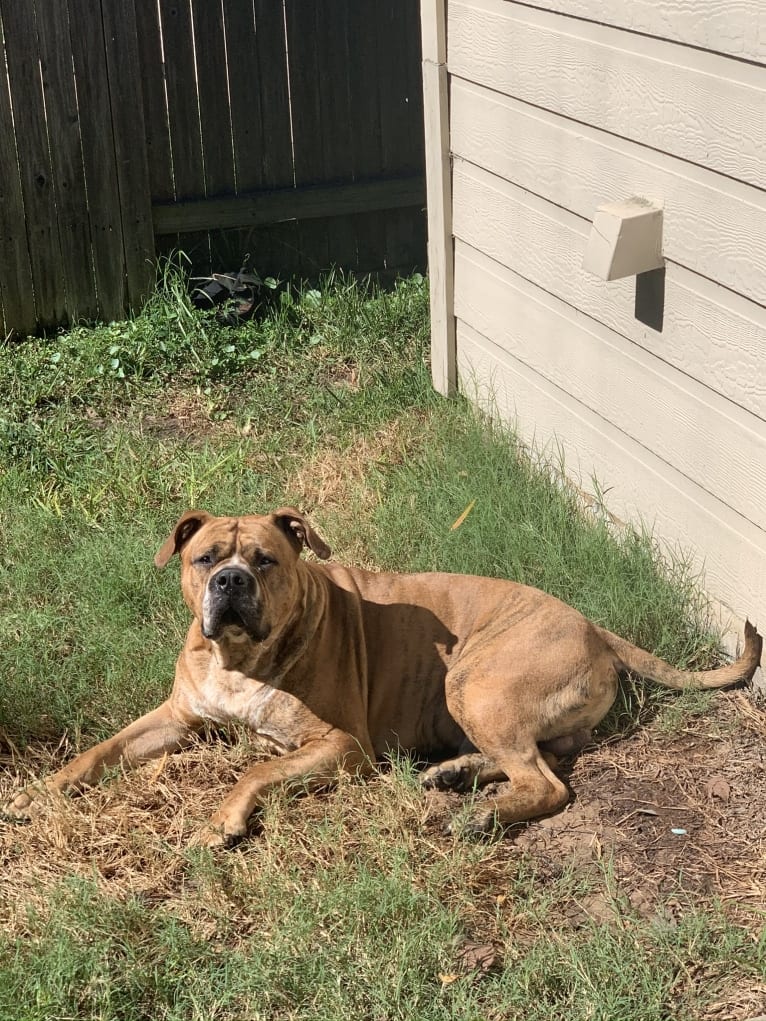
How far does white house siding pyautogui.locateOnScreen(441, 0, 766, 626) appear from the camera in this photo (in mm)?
4258

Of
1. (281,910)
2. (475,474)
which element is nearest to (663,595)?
(475,474)

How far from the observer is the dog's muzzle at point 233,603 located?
13.0ft

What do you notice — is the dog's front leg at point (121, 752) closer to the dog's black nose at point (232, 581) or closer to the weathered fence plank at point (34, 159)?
the dog's black nose at point (232, 581)

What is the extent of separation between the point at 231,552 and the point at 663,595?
171 cm

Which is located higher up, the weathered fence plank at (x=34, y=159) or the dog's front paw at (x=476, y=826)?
the weathered fence plank at (x=34, y=159)

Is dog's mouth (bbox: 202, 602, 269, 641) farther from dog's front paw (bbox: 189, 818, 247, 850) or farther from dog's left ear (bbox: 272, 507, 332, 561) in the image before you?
dog's front paw (bbox: 189, 818, 247, 850)

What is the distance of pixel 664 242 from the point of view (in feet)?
15.2

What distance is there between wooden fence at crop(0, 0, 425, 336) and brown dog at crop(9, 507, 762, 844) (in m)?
3.83

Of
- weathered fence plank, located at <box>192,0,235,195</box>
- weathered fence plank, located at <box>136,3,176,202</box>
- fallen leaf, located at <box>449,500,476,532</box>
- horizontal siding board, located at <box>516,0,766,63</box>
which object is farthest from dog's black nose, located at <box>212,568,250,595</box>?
weathered fence plank, located at <box>192,0,235,195</box>

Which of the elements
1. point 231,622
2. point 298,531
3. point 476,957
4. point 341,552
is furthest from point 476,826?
point 341,552

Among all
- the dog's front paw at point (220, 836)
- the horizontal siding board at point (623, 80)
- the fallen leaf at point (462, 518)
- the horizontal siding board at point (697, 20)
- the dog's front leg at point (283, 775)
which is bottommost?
the dog's front paw at point (220, 836)

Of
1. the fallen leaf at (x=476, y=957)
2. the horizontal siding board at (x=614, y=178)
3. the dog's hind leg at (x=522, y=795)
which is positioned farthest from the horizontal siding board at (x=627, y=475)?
the fallen leaf at (x=476, y=957)

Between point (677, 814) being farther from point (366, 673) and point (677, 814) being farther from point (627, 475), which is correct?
point (627, 475)

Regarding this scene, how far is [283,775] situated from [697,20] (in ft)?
9.23
